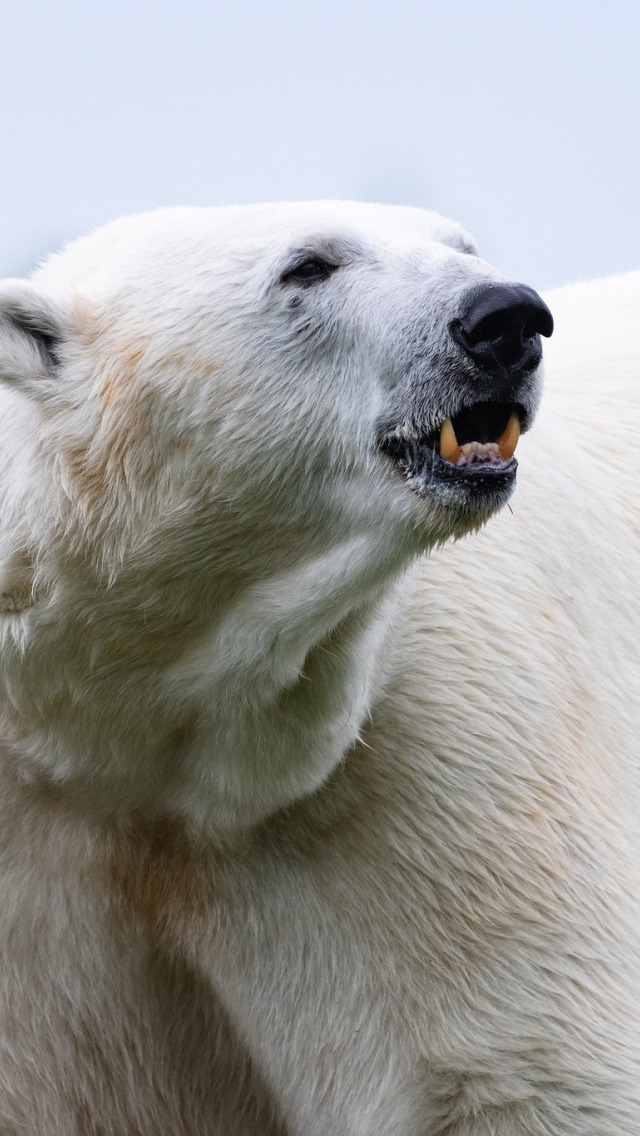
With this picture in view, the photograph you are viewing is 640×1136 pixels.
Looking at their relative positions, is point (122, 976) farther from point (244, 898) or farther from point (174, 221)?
point (174, 221)

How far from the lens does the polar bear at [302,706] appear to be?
3.43 meters

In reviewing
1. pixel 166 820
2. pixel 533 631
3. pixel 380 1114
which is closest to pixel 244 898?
pixel 166 820

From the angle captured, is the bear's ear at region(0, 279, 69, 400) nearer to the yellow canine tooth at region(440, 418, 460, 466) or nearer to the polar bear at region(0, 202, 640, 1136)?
the polar bear at region(0, 202, 640, 1136)

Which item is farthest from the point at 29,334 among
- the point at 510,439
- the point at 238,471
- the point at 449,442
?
the point at 510,439

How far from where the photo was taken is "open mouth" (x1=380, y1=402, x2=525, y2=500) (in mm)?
3281

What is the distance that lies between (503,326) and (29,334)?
1162 millimetres

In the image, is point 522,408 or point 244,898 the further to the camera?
point 244,898

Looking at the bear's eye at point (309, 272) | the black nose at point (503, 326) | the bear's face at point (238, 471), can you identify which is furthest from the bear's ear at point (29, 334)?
the black nose at point (503, 326)

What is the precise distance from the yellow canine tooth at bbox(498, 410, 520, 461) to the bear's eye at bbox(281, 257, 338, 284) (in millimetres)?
539

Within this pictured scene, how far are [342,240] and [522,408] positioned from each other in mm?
580

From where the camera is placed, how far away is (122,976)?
4137 mm

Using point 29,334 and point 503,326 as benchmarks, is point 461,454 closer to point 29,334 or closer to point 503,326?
point 503,326

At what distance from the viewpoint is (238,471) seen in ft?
11.3

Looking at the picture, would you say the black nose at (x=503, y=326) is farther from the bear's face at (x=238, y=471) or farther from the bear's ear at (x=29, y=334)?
the bear's ear at (x=29, y=334)
